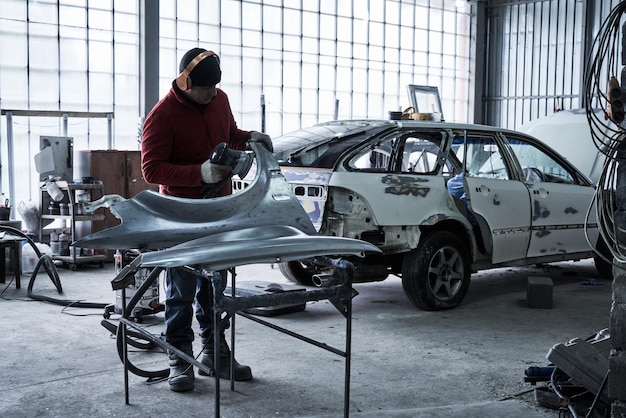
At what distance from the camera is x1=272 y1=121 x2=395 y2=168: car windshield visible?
5984 millimetres

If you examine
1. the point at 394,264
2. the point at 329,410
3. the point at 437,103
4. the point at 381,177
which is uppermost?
the point at 437,103

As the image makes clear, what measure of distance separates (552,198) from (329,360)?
3.38m

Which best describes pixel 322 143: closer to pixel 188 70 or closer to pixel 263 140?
pixel 263 140

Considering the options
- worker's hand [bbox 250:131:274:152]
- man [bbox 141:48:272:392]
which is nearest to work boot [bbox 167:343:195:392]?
man [bbox 141:48:272:392]

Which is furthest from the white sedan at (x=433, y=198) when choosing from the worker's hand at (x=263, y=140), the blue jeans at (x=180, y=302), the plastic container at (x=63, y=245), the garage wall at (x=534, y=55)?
the garage wall at (x=534, y=55)

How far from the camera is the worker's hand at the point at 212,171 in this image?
3.88m

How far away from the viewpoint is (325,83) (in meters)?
13.9

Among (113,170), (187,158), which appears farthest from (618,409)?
(113,170)

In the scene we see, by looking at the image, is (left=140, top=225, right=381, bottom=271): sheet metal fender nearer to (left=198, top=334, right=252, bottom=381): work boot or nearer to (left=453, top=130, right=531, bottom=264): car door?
(left=198, top=334, right=252, bottom=381): work boot

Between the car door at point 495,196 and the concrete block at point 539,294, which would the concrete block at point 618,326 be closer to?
the car door at point 495,196

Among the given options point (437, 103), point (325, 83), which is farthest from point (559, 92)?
point (325, 83)

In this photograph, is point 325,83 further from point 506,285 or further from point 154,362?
point 154,362

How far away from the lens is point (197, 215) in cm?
373

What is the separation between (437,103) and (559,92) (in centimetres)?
361
